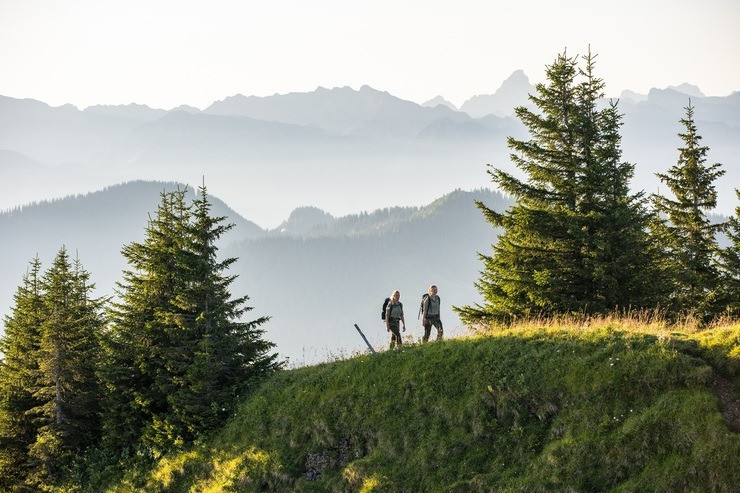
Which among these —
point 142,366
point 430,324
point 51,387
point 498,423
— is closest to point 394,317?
point 430,324

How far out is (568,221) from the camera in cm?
2258

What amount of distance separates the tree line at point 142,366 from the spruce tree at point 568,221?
34.2ft

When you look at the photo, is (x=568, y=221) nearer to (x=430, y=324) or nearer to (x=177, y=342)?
(x=430, y=324)

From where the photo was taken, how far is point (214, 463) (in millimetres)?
18859

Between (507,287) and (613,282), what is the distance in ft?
12.9

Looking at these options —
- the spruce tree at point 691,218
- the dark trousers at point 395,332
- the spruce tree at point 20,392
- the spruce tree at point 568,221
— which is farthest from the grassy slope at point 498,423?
the spruce tree at point 691,218

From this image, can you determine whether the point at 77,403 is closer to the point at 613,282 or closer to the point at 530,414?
the point at 530,414

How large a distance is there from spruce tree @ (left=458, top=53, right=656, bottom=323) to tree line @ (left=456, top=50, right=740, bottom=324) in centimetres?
4

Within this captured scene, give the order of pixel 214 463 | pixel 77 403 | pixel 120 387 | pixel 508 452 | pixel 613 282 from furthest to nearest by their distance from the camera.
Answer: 1. pixel 77 403
2. pixel 120 387
3. pixel 613 282
4. pixel 214 463
5. pixel 508 452

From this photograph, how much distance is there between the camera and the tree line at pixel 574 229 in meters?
21.7

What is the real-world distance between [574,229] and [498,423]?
10049 millimetres

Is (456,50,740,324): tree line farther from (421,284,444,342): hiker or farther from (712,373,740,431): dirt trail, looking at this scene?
(712,373,740,431): dirt trail

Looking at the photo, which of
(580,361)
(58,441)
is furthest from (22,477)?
(580,361)

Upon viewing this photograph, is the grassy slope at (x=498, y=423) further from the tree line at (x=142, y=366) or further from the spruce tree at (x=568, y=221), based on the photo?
the spruce tree at (x=568, y=221)
